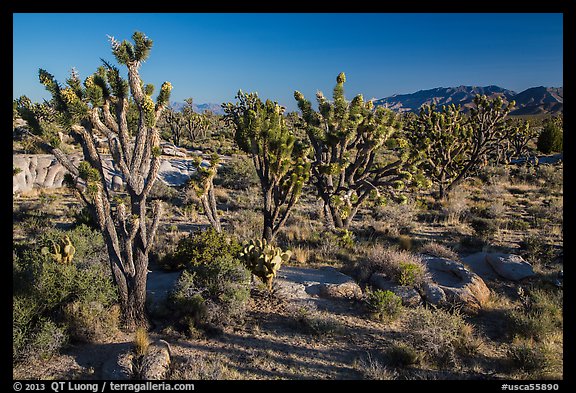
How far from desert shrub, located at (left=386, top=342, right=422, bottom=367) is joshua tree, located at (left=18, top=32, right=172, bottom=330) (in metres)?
4.26

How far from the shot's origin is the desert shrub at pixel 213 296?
597 centimetres

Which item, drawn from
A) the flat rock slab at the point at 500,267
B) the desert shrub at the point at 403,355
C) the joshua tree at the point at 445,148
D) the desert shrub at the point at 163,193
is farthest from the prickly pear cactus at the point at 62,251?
the joshua tree at the point at 445,148

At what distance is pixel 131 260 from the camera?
598 centimetres

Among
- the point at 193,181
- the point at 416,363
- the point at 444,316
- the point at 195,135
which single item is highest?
the point at 195,135

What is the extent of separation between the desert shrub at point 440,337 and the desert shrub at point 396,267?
55.7 inches

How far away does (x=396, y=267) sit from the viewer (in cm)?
757

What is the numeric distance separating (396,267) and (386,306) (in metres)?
1.37

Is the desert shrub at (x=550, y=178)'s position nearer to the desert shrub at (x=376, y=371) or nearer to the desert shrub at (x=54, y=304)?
the desert shrub at (x=376, y=371)

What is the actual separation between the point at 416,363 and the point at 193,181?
584 centimetres

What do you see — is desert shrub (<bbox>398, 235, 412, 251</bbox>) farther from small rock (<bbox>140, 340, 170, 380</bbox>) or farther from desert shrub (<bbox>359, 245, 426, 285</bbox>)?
small rock (<bbox>140, 340, 170, 380</bbox>)

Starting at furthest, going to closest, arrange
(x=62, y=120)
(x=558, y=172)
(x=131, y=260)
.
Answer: (x=558, y=172) → (x=131, y=260) → (x=62, y=120)

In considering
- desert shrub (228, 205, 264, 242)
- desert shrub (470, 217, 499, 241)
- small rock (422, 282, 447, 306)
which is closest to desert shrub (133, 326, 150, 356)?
desert shrub (228, 205, 264, 242)

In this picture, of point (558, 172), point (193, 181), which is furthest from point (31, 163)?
point (558, 172)

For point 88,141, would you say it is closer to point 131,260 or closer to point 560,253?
point 131,260
